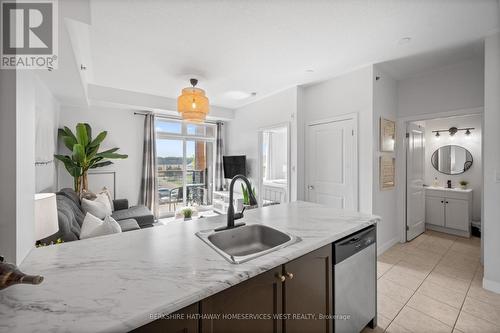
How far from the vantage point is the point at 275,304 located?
1002 mm

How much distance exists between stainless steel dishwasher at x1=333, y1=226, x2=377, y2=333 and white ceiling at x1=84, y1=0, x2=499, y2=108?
1.82 metres

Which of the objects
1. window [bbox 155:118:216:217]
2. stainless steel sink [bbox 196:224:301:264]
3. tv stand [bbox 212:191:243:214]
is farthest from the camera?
window [bbox 155:118:216:217]

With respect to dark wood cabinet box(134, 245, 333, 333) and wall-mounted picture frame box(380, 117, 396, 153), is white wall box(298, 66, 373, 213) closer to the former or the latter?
wall-mounted picture frame box(380, 117, 396, 153)

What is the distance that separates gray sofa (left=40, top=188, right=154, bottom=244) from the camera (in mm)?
1843

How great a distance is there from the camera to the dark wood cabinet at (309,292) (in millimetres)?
1059

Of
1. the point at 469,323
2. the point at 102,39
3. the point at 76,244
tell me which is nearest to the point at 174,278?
the point at 76,244

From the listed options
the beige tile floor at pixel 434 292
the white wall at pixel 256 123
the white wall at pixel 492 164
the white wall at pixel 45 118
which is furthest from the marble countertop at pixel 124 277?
the white wall at pixel 256 123

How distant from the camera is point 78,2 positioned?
170cm

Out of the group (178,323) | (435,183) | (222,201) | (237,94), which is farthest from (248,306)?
(435,183)

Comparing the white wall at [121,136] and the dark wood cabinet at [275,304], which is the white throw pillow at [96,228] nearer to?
the dark wood cabinet at [275,304]

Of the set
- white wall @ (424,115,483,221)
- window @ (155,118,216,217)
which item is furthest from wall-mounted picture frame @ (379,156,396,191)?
window @ (155,118,216,217)

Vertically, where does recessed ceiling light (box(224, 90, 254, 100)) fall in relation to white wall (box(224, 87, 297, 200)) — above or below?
above

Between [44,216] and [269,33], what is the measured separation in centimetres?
229

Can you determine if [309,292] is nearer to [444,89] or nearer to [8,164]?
[8,164]
